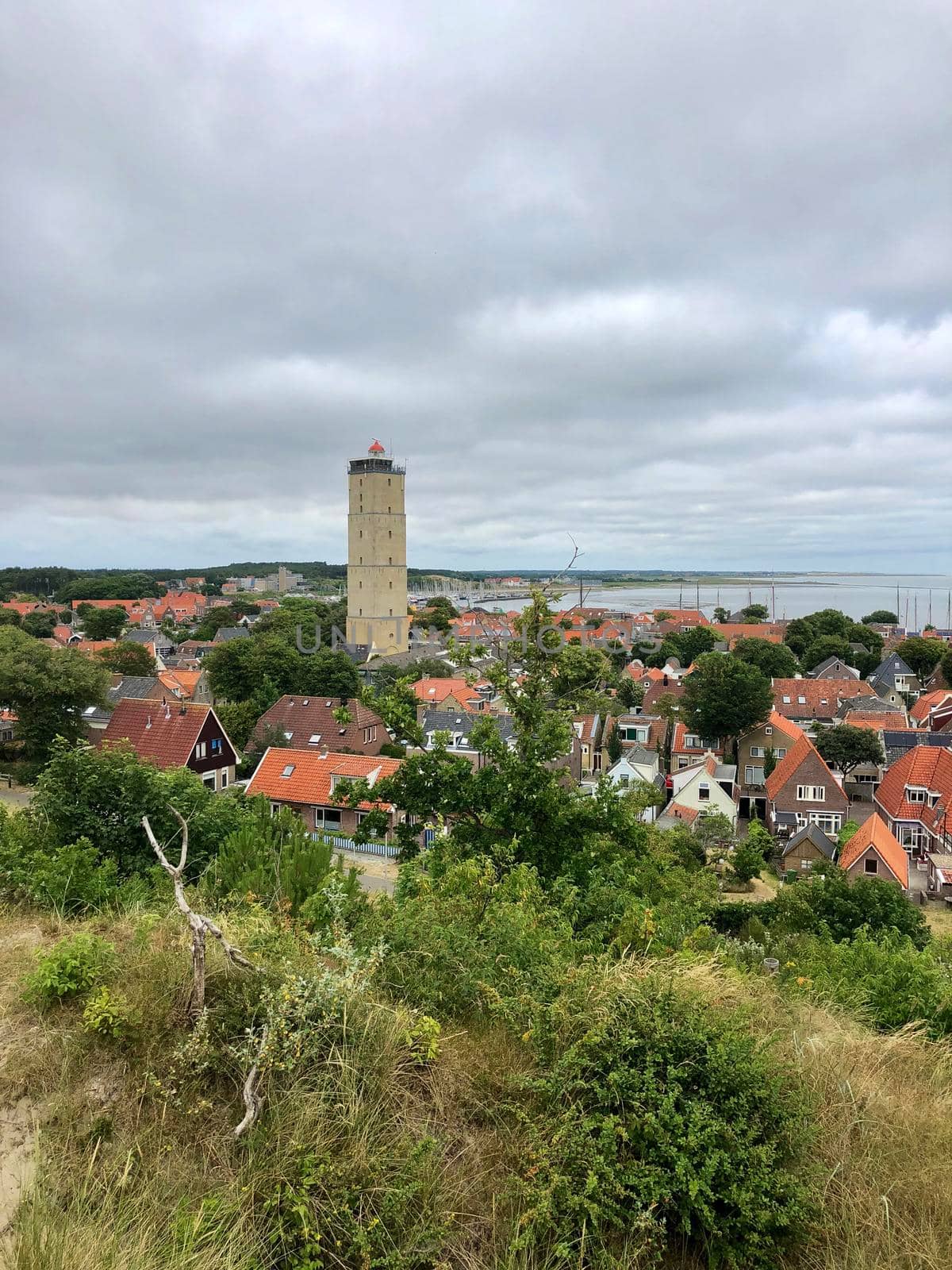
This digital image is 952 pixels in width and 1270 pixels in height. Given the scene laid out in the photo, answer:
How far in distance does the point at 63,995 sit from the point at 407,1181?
2040 millimetres

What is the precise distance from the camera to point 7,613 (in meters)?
77.8

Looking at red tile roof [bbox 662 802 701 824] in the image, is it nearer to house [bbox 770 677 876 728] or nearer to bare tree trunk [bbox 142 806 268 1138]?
house [bbox 770 677 876 728]

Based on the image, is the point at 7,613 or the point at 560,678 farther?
the point at 7,613

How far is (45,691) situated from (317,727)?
9.69m

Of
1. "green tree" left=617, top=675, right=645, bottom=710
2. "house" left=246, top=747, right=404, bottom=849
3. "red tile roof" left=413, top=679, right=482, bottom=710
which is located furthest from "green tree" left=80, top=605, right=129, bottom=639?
"house" left=246, top=747, right=404, bottom=849

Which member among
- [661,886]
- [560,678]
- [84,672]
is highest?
[560,678]

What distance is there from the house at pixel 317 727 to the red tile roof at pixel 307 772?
3.06 m

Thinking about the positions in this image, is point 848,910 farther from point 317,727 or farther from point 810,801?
point 317,727

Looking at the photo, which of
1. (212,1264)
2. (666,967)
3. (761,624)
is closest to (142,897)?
(212,1264)

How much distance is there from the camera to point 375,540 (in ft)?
165

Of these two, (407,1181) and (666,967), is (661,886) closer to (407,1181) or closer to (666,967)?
(666,967)

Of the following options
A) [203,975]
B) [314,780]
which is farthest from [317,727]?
[203,975]

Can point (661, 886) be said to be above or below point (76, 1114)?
below

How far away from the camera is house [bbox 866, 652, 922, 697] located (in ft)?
171
